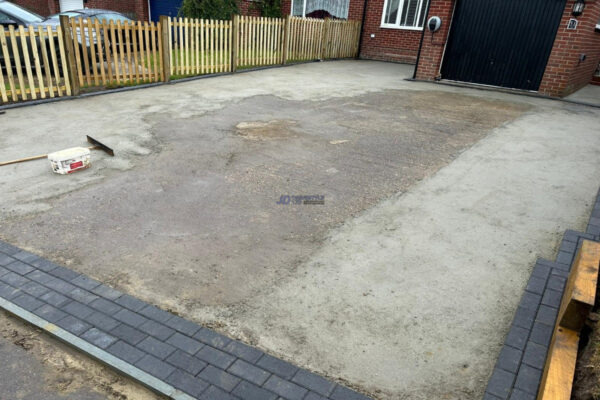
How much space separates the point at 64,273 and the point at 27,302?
357 millimetres

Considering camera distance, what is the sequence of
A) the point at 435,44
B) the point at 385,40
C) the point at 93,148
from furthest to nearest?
the point at 385,40 → the point at 435,44 → the point at 93,148

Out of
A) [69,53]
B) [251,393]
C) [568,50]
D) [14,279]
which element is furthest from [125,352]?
[568,50]

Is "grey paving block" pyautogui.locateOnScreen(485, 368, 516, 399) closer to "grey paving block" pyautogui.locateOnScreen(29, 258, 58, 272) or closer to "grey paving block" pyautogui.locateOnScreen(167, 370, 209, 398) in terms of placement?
"grey paving block" pyautogui.locateOnScreen(167, 370, 209, 398)

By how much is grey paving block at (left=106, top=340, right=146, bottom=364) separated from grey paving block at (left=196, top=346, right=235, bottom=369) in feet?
1.15

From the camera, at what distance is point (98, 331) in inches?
102

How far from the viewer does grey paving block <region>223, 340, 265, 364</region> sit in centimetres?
245

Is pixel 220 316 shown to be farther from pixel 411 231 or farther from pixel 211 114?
pixel 211 114

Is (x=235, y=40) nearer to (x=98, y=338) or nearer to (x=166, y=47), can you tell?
(x=166, y=47)

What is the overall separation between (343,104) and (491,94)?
15.7 feet

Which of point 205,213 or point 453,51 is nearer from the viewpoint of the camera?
point 205,213

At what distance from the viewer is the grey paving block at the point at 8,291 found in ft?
9.34

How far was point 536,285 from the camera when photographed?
10.1 ft

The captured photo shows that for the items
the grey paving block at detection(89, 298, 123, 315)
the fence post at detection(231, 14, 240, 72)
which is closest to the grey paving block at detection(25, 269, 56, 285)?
the grey paving block at detection(89, 298, 123, 315)

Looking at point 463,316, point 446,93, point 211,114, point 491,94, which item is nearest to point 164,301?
point 463,316
